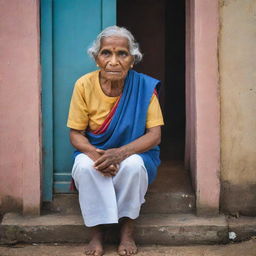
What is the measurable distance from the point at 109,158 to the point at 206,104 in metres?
0.97

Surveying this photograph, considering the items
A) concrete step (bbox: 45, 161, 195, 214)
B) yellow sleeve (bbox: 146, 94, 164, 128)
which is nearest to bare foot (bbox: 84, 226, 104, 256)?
concrete step (bbox: 45, 161, 195, 214)

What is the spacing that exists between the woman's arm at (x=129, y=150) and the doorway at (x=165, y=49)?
72.4 inches

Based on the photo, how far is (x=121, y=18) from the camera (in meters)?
6.79

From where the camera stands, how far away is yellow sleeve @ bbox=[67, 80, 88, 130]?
3.76 metres

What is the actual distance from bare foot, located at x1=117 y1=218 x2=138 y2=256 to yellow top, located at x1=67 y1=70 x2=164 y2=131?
0.79 m

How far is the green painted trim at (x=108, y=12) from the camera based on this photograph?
3.99 metres

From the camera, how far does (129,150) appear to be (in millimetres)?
3627

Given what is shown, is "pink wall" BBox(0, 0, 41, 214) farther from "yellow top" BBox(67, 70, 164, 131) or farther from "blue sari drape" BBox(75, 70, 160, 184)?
"blue sari drape" BBox(75, 70, 160, 184)

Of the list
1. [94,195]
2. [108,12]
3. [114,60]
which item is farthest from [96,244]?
[108,12]

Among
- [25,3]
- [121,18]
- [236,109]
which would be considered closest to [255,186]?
[236,109]

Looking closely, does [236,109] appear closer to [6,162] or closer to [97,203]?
[97,203]

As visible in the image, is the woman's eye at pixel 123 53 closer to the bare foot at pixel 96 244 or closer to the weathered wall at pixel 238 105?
the weathered wall at pixel 238 105

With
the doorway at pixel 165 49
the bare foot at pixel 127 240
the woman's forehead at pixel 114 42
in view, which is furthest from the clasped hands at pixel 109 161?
the doorway at pixel 165 49

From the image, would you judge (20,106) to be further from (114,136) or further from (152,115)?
(152,115)
